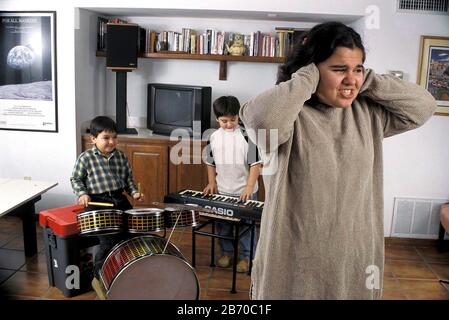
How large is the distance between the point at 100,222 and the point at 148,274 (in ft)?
1.17

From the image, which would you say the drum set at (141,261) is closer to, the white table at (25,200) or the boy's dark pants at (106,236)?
the boy's dark pants at (106,236)

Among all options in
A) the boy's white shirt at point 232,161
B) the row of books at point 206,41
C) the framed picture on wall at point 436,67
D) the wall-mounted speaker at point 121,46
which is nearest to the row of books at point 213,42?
the row of books at point 206,41

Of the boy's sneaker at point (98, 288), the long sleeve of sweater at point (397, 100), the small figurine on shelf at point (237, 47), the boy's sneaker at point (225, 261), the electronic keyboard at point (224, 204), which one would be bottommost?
the boy's sneaker at point (225, 261)

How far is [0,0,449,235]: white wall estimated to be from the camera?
355 centimetres

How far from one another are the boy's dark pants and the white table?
1.60 ft

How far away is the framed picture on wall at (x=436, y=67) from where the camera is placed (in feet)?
11.6

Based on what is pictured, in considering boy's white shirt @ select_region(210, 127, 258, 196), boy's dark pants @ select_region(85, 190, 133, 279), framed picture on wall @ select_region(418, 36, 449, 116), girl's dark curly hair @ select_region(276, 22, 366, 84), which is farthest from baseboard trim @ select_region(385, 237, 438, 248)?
girl's dark curly hair @ select_region(276, 22, 366, 84)

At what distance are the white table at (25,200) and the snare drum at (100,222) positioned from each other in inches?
27.2

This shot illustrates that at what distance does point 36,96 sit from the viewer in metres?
3.93

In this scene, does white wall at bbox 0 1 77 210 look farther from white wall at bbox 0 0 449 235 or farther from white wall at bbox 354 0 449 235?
white wall at bbox 354 0 449 235

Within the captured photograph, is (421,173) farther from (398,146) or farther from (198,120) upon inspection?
(198,120)

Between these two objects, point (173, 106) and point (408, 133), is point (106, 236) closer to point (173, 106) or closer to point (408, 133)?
point (173, 106)

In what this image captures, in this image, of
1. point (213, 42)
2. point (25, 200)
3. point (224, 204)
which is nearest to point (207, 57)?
point (213, 42)

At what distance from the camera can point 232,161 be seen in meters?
3.02
